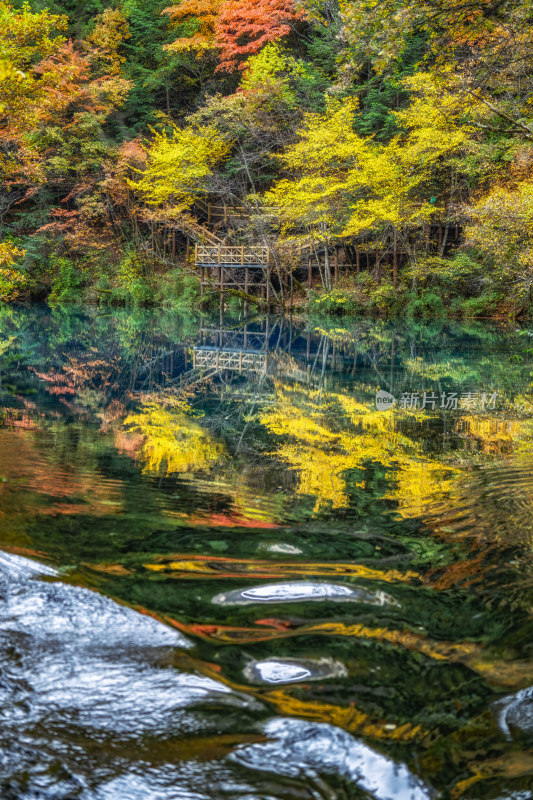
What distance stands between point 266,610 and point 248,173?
21.0 meters

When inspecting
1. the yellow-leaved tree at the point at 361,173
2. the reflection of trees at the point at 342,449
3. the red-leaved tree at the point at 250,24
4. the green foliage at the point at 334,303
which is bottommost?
the reflection of trees at the point at 342,449

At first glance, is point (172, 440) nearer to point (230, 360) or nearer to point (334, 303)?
point (230, 360)

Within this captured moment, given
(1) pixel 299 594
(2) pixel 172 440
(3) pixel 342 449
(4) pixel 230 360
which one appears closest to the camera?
→ (1) pixel 299 594

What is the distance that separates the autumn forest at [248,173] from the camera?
1742 cm

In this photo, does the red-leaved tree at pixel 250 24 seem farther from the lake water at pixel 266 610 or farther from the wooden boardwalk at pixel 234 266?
the lake water at pixel 266 610

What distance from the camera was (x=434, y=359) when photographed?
1114 cm

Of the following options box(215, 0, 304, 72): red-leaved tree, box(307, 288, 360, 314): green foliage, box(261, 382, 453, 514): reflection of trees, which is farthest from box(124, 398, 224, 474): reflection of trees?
box(215, 0, 304, 72): red-leaved tree

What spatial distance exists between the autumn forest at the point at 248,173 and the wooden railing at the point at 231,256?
111mm

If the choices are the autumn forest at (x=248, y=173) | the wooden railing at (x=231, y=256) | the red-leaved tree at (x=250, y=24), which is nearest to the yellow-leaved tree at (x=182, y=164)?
the autumn forest at (x=248, y=173)

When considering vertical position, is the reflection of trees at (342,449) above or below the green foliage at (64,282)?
below

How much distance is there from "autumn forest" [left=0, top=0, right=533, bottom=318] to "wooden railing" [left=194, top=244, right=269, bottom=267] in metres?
0.11

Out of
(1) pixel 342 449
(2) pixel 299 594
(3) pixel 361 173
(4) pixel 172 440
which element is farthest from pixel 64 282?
(2) pixel 299 594

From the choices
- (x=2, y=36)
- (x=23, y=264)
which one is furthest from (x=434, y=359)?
(x=23, y=264)

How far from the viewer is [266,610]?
2.41 metres
